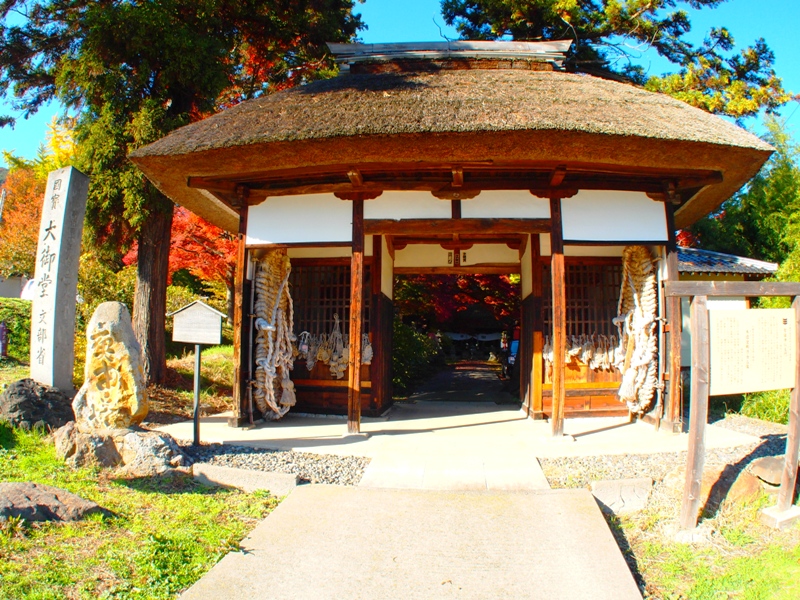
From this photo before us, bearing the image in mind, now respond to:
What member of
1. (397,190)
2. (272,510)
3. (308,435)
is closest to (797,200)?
(397,190)

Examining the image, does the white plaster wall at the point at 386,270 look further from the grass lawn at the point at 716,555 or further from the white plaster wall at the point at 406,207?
the grass lawn at the point at 716,555

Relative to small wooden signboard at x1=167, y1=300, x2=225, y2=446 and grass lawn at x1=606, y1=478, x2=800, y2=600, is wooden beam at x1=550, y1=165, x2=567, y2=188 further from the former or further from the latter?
small wooden signboard at x1=167, y1=300, x2=225, y2=446

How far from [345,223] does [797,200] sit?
10580mm

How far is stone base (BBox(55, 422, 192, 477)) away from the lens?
14.8 ft

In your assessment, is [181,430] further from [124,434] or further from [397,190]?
[397,190]

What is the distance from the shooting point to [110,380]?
16.2 ft

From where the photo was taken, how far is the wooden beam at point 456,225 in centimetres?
612

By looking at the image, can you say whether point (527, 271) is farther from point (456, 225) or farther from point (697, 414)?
point (697, 414)

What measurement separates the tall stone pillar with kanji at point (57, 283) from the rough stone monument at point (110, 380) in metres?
1.25

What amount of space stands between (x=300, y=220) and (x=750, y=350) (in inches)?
187

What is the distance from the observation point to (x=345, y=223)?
6.28 m

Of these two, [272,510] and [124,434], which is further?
[124,434]

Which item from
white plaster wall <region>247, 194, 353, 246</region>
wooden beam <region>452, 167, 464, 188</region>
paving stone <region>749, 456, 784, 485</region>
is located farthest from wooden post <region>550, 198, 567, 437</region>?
white plaster wall <region>247, 194, 353, 246</region>

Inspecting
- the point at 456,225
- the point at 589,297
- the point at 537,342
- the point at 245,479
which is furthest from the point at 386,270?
the point at 245,479
